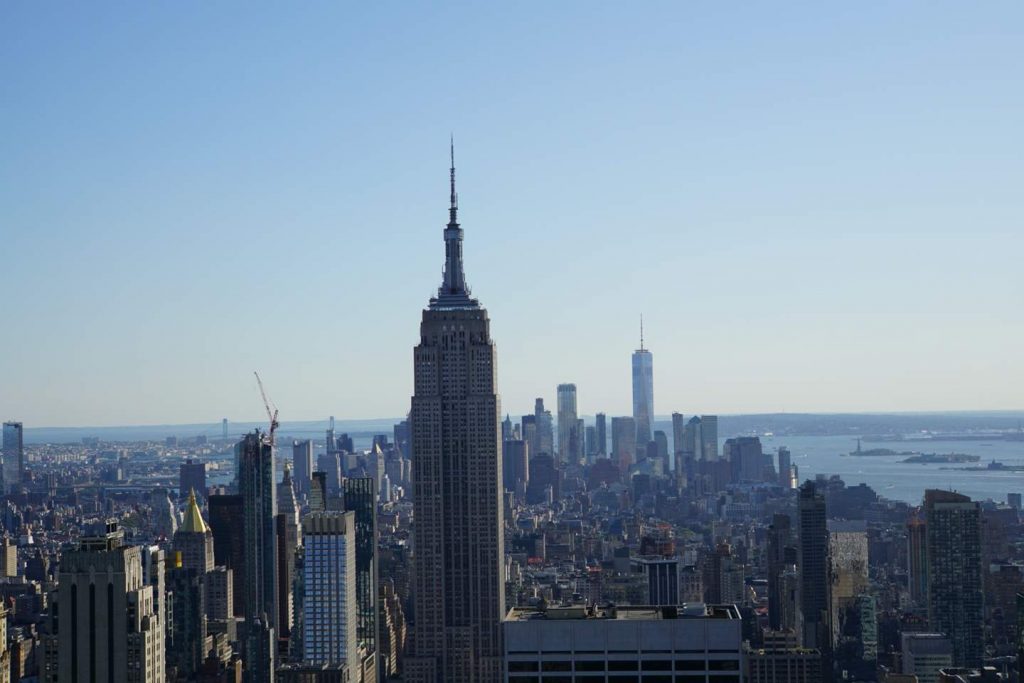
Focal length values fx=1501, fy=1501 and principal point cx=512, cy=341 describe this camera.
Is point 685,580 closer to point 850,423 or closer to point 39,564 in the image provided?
point 39,564

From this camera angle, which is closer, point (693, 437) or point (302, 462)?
point (302, 462)

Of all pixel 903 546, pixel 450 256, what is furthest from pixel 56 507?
pixel 903 546

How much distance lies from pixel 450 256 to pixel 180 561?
14.3 meters

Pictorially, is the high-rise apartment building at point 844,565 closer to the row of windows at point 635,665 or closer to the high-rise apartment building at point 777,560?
the high-rise apartment building at point 777,560

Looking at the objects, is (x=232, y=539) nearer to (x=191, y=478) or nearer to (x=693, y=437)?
(x=191, y=478)

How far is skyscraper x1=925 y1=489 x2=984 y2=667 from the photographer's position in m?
48.1

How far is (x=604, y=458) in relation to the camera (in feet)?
393

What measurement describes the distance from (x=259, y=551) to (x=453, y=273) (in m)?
14.9

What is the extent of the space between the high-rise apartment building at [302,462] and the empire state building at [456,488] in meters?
34.1

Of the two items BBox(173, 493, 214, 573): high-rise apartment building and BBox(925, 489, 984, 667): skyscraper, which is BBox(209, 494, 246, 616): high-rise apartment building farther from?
BBox(925, 489, 984, 667): skyscraper

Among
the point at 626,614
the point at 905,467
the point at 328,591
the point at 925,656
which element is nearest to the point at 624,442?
the point at 905,467

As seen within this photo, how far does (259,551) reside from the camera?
198ft

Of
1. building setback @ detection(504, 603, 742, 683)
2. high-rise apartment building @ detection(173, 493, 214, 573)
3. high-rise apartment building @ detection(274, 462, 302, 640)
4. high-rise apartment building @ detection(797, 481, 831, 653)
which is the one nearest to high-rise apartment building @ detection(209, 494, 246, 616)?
high-rise apartment building @ detection(173, 493, 214, 573)

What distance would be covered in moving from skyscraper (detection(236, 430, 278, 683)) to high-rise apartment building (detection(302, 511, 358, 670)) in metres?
1.45
